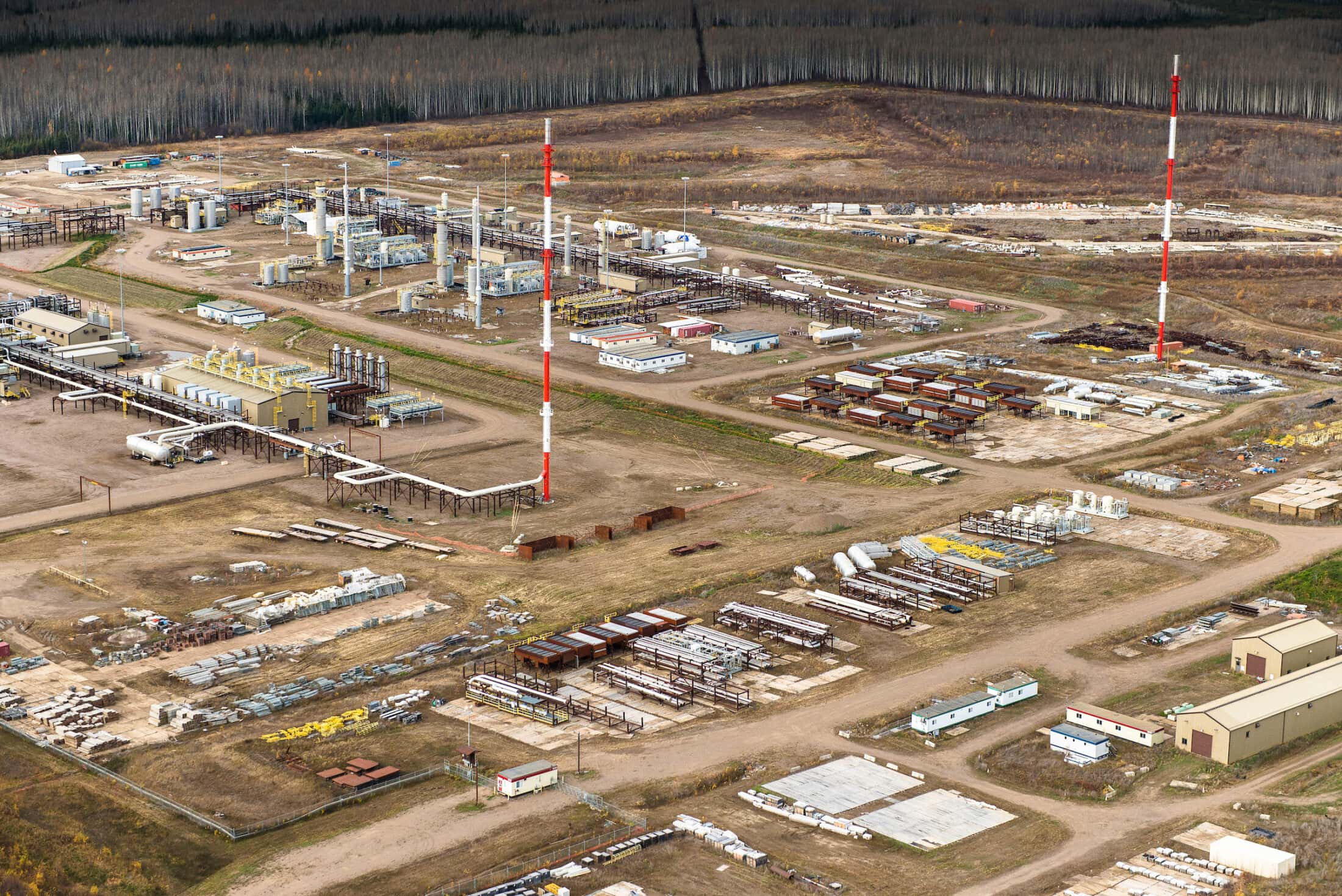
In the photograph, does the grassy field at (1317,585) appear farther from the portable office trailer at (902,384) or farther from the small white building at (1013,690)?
the portable office trailer at (902,384)

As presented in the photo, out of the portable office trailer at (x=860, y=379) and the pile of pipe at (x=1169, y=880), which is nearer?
the pile of pipe at (x=1169, y=880)

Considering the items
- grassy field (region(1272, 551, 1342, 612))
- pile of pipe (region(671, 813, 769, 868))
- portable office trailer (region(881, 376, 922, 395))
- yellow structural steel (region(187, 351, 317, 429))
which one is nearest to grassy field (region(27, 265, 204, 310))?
yellow structural steel (region(187, 351, 317, 429))

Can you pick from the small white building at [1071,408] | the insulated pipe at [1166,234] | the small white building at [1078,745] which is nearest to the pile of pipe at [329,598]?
the small white building at [1078,745]

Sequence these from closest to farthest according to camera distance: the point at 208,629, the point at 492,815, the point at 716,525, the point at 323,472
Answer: the point at 492,815 → the point at 208,629 → the point at 716,525 → the point at 323,472

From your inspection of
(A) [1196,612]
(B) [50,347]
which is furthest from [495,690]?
(B) [50,347]

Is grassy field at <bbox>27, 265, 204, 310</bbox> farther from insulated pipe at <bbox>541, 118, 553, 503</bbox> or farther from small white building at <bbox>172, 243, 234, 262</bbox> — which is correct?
insulated pipe at <bbox>541, 118, 553, 503</bbox>

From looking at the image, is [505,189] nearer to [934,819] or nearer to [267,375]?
[267,375]

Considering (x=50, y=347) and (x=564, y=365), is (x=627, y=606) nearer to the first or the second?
(x=564, y=365)
